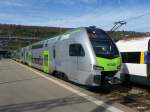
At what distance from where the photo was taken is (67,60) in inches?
717

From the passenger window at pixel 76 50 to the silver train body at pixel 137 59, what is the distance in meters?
3.17

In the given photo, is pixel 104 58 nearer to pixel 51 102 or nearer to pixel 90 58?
pixel 90 58

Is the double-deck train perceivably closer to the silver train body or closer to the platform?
the platform

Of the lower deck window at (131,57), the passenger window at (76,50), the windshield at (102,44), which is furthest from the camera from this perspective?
the lower deck window at (131,57)

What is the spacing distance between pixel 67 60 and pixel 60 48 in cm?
206

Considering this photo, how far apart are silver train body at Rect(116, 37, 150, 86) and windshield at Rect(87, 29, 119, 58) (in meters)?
1.98

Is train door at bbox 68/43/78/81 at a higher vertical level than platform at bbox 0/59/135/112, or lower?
higher

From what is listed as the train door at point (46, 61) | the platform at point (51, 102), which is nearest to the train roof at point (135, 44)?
the platform at point (51, 102)

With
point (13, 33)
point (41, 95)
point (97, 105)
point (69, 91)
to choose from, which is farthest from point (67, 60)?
point (13, 33)

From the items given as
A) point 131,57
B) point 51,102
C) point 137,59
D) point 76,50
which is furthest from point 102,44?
point 51,102

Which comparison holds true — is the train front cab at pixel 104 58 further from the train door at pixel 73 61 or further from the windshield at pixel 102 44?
the train door at pixel 73 61

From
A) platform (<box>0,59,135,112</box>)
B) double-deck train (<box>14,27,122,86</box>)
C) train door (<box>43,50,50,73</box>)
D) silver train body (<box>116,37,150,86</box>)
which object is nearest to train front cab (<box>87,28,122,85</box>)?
double-deck train (<box>14,27,122,86</box>)

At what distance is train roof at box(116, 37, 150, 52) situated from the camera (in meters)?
17.7

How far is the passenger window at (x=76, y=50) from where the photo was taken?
1616cm
